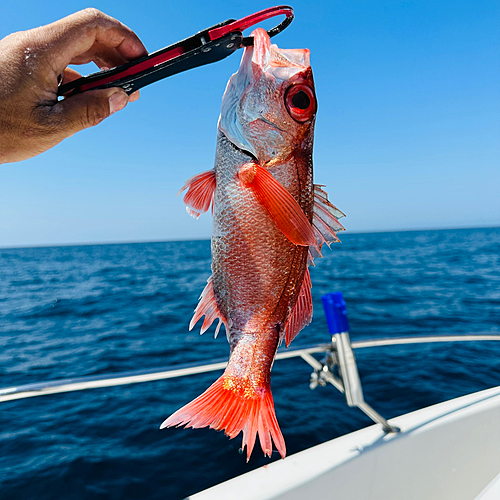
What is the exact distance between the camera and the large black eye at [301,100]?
55.3 inches

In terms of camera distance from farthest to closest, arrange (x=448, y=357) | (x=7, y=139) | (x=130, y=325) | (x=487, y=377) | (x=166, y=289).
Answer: (x=166, y=289) → (x=130, y=325) → (x=448, y=357) → (x=487, y=377) → (x=7, y=139)

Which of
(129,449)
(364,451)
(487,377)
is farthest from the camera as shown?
(487,377)

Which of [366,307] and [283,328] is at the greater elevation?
[283,328]

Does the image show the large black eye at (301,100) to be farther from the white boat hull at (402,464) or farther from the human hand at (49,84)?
the white boat hull at (402,464)

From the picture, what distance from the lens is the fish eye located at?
1.40 metres

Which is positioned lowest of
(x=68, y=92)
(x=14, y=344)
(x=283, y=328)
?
(x=14, y=344)

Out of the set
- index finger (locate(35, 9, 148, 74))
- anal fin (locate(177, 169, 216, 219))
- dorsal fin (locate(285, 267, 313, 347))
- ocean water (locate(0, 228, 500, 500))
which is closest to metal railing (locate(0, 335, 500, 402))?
dorsal fin (locate(285, 267, 313, 347))

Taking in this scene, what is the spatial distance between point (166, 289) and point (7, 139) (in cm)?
1681

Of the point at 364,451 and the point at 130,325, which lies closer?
the point at 364,451

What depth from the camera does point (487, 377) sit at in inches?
263

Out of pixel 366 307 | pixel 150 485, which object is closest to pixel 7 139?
pixel 150 485

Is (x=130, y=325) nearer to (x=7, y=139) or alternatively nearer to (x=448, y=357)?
(x=448, y=357)

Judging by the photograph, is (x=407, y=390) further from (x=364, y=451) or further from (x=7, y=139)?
(x=7, y=139)

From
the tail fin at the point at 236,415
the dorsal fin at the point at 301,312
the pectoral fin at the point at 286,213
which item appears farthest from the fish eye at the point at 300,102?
the tail fin at the point at 236,415
